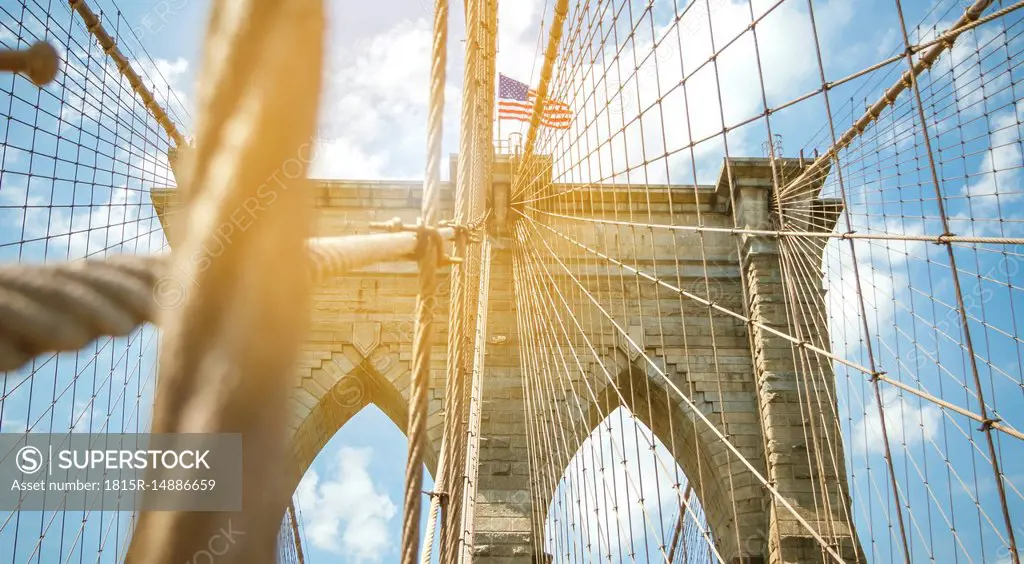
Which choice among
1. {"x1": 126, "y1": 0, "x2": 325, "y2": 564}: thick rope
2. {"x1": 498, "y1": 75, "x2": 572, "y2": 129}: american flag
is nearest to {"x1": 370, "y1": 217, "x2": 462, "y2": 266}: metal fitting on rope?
{"x1": 126, "y1": 0, "x2": 325, "y2": 564}: thick rope

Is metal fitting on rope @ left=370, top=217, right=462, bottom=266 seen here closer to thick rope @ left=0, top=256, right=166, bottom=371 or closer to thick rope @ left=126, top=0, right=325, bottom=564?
thick rope @ left=0, top=256, right=166, bottom=371

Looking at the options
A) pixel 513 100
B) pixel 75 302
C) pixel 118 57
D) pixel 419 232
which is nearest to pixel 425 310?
pixel 419 232

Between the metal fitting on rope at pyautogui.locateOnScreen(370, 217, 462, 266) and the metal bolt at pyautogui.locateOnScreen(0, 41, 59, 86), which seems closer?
the metal bolt at pyautogui.locateOnScreen(0, 41, 59, 86)

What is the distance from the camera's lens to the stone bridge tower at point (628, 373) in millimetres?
6688

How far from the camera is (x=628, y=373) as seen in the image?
7.63 metres

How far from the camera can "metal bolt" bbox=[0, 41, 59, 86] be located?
61cm

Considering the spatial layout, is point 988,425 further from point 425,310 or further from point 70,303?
point 70,303

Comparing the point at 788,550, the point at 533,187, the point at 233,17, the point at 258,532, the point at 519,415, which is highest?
the point at 533,187

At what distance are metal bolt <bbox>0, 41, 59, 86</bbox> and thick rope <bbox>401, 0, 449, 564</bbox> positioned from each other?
58 cm

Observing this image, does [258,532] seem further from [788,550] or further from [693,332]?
[693,332]

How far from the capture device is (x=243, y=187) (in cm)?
31

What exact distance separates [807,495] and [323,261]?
6850mm

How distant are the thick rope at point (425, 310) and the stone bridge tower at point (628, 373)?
5.50 meters

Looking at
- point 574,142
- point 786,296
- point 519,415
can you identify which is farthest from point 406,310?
point 786,296
